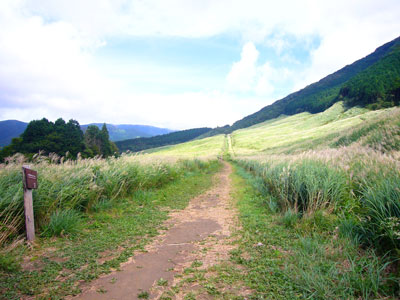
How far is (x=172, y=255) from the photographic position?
469 centimetres

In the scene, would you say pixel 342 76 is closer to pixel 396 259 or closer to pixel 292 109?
pixel 292 109

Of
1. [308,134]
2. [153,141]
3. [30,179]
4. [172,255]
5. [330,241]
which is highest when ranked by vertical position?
[153,141]

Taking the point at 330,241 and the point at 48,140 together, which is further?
the point at 48,140

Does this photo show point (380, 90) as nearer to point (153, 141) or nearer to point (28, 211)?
point (28, 211)

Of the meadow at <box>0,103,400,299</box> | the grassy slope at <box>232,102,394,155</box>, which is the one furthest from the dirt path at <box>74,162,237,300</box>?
the grassy slope at <box>232,102,394,155</box>

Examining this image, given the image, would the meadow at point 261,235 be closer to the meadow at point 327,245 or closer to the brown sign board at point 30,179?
the meadow at point 327,245

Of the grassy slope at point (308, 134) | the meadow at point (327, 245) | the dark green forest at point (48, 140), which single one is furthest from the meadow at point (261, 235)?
the dark green forest at point (48, 140)

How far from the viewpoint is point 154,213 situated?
795 cm

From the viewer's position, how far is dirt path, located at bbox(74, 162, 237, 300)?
343 centimetres

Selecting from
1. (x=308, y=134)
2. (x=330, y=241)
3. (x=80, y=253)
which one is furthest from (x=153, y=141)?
(x=330, y=241)

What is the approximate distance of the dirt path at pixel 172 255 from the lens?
135 inches

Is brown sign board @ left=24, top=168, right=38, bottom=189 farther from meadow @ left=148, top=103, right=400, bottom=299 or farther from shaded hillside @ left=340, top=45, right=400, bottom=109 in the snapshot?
shaded hillside @ left=340, top=45, right=400, bottom=109

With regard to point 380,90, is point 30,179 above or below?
below

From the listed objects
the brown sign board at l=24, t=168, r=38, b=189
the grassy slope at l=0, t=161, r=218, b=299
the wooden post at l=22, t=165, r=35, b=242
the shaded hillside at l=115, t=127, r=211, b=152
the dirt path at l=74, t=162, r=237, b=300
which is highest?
the shaded hillside at l=115, t=127, r=211, b=152
